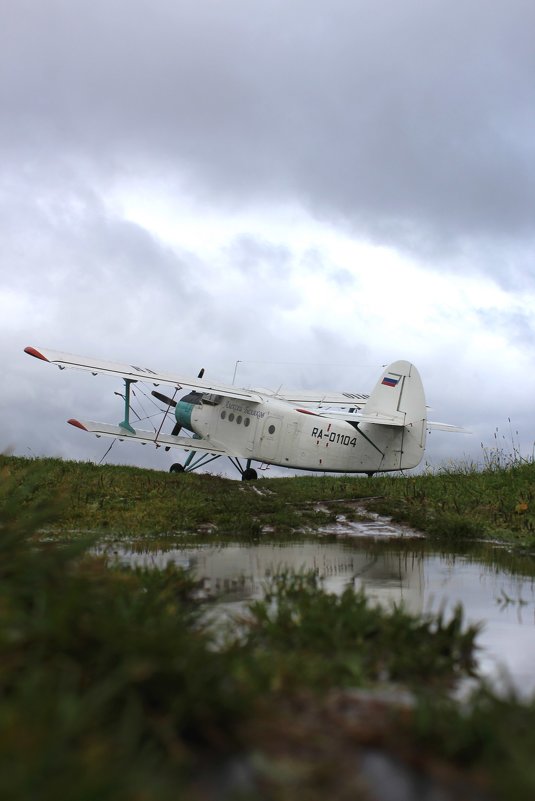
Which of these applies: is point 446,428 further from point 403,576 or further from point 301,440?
point 403,576

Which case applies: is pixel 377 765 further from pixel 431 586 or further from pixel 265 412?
pixel 265 412

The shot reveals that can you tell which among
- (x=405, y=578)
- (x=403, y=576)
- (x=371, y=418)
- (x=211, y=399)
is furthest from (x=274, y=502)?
(x=211, y=399)

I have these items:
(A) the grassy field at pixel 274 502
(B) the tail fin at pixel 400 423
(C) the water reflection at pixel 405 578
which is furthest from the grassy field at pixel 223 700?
(B) the tail fin at pixel 400 423

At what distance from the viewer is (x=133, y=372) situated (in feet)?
78.1

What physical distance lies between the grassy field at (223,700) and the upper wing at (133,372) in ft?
58.6

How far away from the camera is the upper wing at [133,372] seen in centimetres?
2205

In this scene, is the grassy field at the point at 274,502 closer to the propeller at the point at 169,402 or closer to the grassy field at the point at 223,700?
the grassy field at the point at 223,700

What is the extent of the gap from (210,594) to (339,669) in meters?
2.30

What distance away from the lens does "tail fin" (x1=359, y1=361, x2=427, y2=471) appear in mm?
23891

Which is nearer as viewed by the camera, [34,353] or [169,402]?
[34,353]

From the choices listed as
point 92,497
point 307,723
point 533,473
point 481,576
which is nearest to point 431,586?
point 481,576

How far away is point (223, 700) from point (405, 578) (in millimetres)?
4607

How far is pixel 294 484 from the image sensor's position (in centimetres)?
1870

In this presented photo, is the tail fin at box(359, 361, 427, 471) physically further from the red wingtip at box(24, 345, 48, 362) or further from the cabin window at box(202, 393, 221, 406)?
the red wingtip at box(24, 345, 48, 362)
